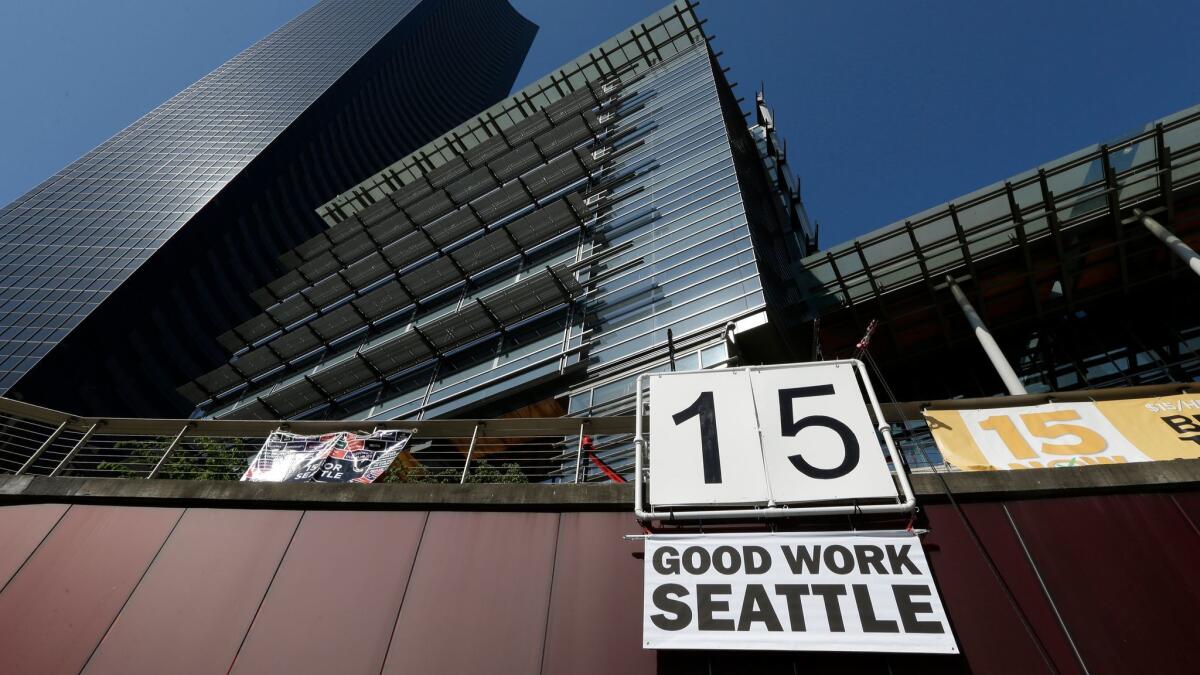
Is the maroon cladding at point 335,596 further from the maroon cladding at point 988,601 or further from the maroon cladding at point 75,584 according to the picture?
the maroon cladding at point 988,601

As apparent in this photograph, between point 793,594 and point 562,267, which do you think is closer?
point 793,594

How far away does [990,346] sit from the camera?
15.6 m

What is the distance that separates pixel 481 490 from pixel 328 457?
3008mm

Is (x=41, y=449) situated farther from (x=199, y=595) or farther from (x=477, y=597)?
(x=477, y=597)

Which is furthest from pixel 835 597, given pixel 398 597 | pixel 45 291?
pixel 45 291

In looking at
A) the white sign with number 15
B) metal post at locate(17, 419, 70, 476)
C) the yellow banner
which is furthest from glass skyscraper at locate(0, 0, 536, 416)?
the yellow banner

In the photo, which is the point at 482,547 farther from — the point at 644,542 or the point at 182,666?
the point at 182,666

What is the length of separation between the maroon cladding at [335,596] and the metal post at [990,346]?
1305cm

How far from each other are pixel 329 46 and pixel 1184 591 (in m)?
119

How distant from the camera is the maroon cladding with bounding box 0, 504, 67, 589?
7.16 metres

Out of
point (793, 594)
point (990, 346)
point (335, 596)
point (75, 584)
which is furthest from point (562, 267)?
point (793, 594)

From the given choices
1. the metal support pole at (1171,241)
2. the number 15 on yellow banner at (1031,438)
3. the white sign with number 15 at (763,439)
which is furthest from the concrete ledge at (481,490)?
the metal support pole at (1171,241)

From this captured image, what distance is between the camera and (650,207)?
22531 millimetres

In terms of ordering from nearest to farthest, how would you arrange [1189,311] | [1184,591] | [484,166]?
[1184,591] < [1189,311] < [484,166]
